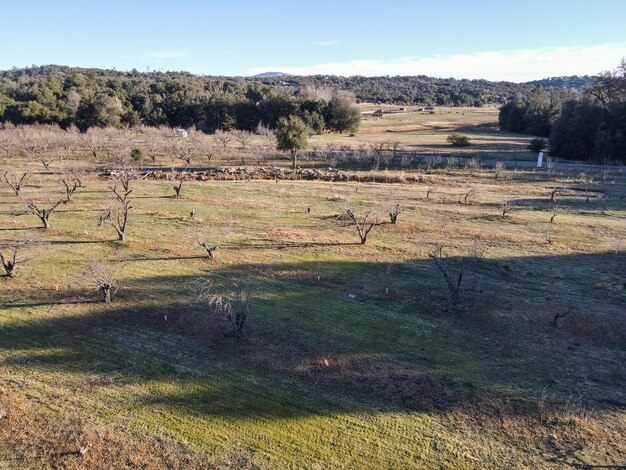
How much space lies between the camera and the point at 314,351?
49.3ft

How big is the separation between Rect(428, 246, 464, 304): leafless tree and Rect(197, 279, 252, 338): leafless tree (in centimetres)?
791

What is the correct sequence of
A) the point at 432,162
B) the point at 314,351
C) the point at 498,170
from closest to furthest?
the point at 314,351
the point at 498,170
the point at 432,162

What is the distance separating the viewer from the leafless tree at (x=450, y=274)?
18.8 metres

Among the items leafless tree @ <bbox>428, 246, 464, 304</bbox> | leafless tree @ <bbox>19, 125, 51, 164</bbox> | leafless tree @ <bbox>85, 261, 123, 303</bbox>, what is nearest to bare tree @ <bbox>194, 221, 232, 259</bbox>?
leafless tree @ <bbox>85, 261, 123, 303</bbox>

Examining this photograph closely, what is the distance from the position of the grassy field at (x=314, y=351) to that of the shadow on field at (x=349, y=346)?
0.07m

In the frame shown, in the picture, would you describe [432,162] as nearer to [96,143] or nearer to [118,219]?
[118,219]

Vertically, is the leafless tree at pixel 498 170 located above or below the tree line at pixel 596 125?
below

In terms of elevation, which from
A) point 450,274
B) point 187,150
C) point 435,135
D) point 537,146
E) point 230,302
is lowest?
point 230,302

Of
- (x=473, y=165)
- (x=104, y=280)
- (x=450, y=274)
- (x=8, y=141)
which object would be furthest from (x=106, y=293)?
(x=8, y=141)

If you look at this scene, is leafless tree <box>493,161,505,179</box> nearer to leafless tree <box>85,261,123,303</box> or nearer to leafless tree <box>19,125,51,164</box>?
leafless tree <box>85,261,123,303</box>

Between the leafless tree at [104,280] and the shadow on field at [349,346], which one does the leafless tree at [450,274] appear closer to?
the shadow on field at [349,346]

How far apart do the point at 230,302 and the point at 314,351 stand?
4328 mm

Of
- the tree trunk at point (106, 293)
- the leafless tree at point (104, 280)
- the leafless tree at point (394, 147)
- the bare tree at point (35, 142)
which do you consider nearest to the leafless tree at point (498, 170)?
the leafless tree at point (394, 147)

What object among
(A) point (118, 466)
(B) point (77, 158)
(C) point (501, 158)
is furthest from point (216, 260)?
(C) point (501, 158)
